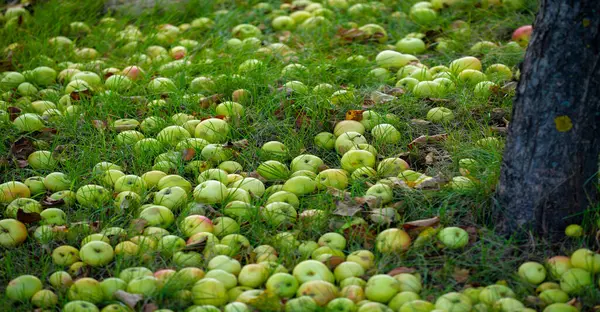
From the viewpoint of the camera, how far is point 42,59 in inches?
195

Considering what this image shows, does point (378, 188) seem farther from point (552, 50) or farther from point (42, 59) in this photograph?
point (42, 59)

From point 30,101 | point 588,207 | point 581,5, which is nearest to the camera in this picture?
point 581,5

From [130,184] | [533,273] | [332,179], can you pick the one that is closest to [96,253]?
[130,184]

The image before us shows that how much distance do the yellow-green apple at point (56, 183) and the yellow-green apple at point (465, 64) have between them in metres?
2.30

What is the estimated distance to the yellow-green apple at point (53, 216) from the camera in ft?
10.5

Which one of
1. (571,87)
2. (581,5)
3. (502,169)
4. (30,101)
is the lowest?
(30,101)

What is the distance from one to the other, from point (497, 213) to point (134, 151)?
1.83m

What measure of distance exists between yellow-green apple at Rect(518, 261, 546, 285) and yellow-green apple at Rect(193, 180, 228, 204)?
4.28ft

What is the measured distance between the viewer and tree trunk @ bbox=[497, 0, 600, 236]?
267 cm

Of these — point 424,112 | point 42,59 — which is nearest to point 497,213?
point 424,112

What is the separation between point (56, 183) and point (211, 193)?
31.2 inches

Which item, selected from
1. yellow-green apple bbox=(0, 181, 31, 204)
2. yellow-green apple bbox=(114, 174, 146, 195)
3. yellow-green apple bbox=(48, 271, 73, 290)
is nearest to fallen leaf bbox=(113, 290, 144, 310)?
yellow-green apple bbox=(48, 271, 73, 290)

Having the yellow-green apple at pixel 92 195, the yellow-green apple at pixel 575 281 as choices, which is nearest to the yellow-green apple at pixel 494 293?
the yellow-green apple at pixel 575 281

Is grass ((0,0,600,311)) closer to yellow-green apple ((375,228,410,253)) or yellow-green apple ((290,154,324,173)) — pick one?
yellow-green apple ((375,228,410,253))
